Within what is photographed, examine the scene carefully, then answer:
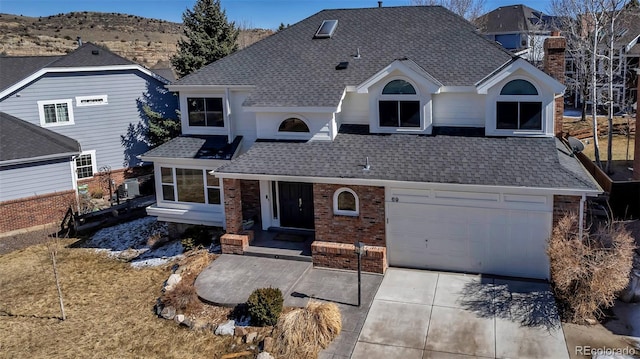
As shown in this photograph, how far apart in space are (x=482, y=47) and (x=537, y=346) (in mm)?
10044

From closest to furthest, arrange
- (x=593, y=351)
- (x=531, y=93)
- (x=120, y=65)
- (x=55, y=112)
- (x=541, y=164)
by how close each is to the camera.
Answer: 1. (x=593, y=351)
2. (x=541, y=164)
3. (x=531, y=93)
4. (x=55, y=112)
5. (x=120, y=65)

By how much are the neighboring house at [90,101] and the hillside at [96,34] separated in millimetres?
32383

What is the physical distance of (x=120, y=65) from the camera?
27.8 m

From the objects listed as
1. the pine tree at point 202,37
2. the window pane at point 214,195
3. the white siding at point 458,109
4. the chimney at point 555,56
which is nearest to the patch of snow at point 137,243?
the window pane at point 214,195

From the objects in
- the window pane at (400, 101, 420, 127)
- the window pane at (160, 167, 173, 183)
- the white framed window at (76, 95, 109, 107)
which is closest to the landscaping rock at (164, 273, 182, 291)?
the window pane at (160, 167, 173, 183)

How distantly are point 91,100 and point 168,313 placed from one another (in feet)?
57.1

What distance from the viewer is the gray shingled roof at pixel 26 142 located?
21.8 metres

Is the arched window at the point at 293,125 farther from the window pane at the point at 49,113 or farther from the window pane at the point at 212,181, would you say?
the window pane at the point at 49,113

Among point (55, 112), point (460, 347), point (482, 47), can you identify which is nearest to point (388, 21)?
point (482, 47)

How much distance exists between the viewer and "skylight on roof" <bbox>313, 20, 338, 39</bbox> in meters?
20.0

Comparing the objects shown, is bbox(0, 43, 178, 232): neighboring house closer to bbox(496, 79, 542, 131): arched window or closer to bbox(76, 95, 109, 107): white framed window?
bbox(76, 95, 109, 107): white framed window

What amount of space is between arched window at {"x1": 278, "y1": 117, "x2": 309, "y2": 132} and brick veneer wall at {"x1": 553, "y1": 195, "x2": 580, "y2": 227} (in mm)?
7650

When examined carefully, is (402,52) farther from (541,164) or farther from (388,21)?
(541,164)

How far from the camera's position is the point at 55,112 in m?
26.0
